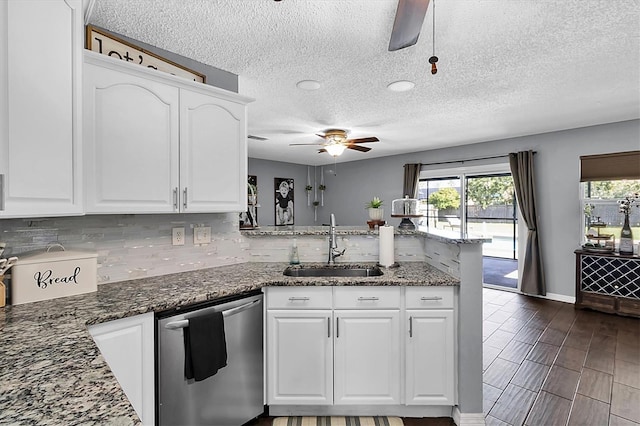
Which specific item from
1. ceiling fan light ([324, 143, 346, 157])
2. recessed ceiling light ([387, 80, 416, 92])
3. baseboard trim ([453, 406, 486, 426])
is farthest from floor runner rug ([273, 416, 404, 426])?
ceiling fan light ([324, 143, 346, 157])

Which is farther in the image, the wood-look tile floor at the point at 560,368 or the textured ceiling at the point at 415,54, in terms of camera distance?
the wood-look tile floor at the point at 560,368

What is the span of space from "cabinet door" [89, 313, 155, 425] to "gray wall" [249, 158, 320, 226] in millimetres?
5290

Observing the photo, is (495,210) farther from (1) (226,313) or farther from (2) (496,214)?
(1) (226,313)

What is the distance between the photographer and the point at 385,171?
712 cm

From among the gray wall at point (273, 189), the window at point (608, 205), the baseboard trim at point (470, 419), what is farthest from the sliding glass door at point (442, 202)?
the baseboard trim at point (470, 419)

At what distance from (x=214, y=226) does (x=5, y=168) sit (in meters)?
1.37

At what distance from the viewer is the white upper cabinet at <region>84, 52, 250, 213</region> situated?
1744mm

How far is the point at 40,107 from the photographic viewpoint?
1327mm

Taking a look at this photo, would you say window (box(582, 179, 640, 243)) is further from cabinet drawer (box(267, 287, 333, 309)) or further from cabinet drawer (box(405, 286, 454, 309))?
cabinet drawer (box(267, 287, 333, 309))

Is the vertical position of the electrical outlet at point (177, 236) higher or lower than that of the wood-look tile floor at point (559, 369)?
higher

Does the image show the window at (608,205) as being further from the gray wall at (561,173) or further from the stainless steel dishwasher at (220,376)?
the stainless steel dishwasher at (220,376)

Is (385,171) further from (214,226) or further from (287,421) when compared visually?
(287,421)

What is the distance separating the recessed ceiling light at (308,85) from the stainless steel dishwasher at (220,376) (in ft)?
6.33

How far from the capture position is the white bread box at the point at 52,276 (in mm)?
1571
